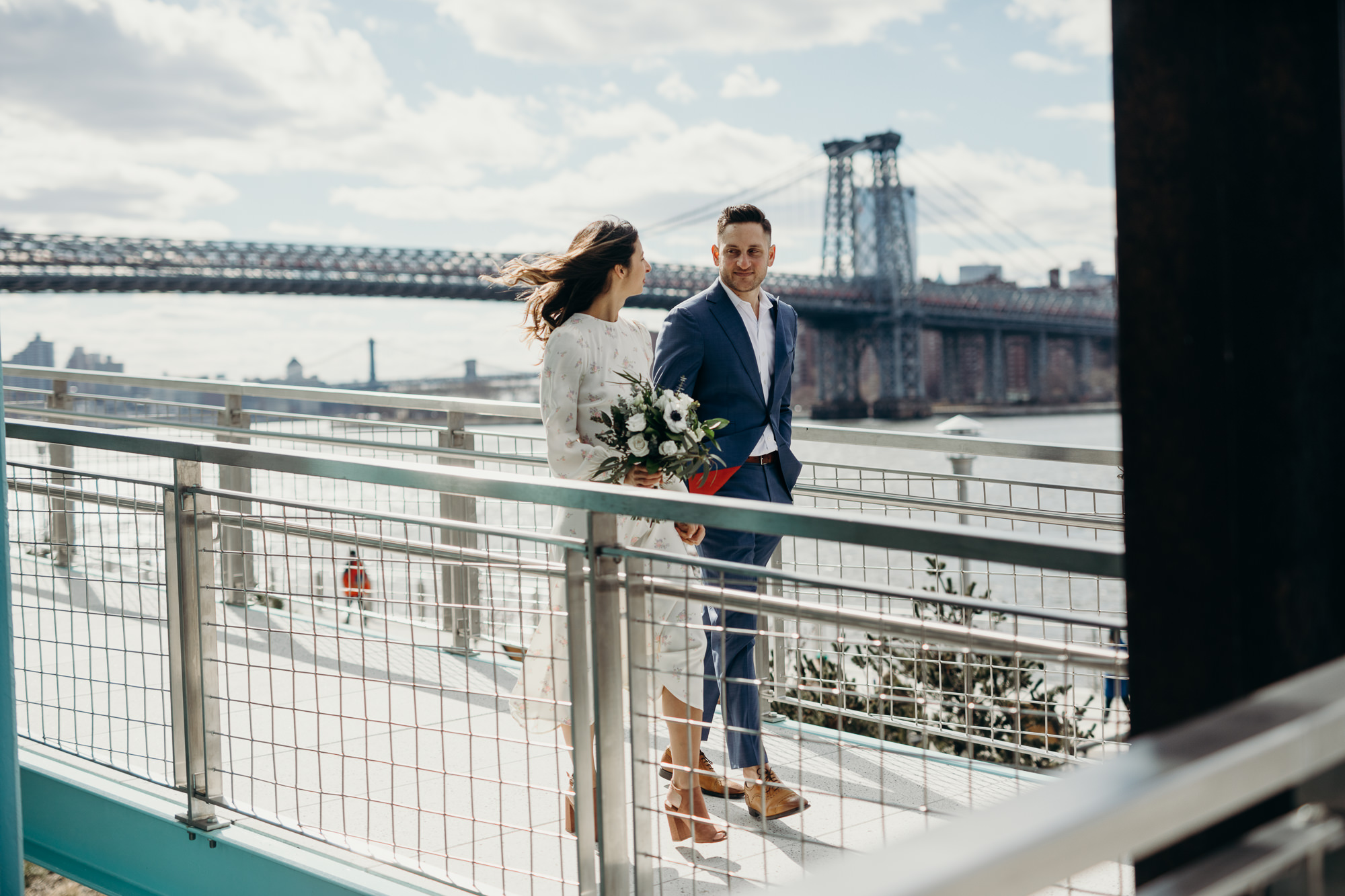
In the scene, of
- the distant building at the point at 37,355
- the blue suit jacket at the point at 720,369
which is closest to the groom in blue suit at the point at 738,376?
the blue suit jacket at the point at 720,369

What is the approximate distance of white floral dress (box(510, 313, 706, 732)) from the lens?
8.55 ft

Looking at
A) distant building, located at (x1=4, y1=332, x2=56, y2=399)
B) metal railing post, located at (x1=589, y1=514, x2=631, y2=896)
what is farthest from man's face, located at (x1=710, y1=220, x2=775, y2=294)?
distant building, located at (x1=4, y1=332, x2=56, y2=399)

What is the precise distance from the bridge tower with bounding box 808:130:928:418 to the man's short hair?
23.1m

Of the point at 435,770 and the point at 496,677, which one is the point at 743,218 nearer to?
the point at 496,677

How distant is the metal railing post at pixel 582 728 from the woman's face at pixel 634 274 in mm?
1113

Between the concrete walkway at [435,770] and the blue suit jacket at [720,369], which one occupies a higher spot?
the blue suit jacket at [720,369]

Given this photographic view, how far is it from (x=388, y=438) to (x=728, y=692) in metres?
2.55

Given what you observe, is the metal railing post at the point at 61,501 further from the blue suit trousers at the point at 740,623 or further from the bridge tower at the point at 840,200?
the bridge tower at the point at 840,200

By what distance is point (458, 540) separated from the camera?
4.32 metres

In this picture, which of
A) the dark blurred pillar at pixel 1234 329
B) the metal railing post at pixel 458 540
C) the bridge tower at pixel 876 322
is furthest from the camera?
the bridge tower at pixel 876 322

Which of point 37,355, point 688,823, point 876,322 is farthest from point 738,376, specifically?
point 876,322

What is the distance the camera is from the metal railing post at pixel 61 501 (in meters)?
5.32

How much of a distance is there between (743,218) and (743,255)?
0.40 feet

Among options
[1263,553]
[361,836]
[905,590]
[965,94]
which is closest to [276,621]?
[361,836]
